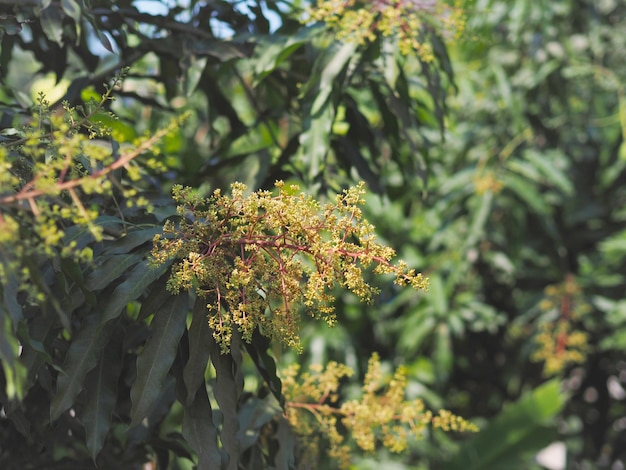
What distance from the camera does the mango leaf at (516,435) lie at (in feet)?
11.0

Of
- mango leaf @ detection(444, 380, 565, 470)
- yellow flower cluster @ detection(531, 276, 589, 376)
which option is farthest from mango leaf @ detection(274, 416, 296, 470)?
mango leaf @ detection(444, 380, 565, 470)

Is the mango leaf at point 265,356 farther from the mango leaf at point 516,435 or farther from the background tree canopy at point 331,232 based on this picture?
the mango leaf at point 516,435

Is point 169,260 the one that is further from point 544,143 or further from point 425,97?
point 544,143

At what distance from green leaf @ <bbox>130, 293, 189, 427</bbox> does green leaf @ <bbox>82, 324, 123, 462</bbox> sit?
0.07 meters

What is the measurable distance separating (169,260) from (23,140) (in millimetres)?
259

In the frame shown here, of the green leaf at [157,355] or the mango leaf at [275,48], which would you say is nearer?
the green leaf at [157,355]

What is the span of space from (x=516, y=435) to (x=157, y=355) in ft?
9.30

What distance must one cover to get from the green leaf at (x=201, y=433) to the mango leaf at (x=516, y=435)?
7.44 ft

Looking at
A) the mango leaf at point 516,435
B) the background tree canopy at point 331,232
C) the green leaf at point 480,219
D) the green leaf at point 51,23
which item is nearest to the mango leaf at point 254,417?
the background tree canopy at point 331,232

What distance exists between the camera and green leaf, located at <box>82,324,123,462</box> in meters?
1.23

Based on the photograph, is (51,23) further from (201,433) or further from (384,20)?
(201,433)

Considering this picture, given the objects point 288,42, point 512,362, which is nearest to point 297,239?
point 288,42

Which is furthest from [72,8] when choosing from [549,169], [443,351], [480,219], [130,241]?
[443,351]

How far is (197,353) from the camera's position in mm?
1241
